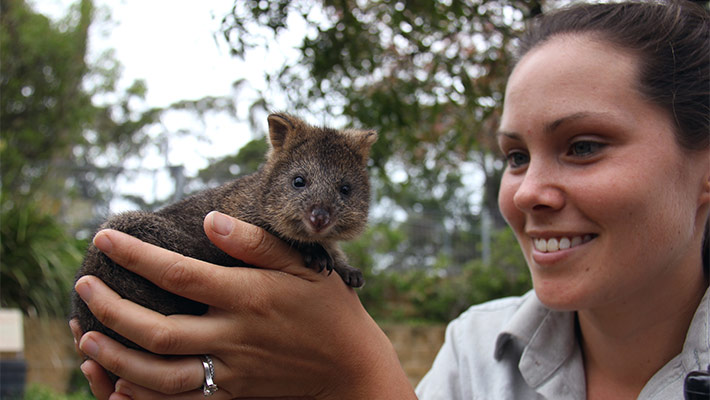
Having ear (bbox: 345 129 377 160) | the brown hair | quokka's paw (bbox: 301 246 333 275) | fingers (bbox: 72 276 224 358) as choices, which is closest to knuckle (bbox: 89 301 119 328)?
fingers (bbox: 72 276 224 358)

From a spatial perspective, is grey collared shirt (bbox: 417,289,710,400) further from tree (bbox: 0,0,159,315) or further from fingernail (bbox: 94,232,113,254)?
tree (bbox: 0,0,159,315)

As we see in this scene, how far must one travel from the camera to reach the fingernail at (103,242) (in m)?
2.46

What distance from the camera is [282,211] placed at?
316cm

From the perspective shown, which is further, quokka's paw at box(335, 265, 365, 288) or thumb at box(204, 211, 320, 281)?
quokka's paw at box(335, 265, 365, 288)

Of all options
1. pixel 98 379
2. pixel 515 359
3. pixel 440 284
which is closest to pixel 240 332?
pixel 98 379

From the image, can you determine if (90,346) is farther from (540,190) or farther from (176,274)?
(540,190)

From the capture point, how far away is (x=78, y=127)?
692 inches

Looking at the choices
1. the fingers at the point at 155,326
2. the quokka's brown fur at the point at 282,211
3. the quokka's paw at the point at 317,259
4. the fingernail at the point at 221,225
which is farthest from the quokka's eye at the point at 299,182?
the fingers at the point at 155,326

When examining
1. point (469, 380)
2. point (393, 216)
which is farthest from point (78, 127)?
point (469, 380)

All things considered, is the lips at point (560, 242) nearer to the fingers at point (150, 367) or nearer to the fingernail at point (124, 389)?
the fingers at point (150, 367)

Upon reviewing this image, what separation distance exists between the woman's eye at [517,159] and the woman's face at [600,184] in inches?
6.1

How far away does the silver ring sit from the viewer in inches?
97.3

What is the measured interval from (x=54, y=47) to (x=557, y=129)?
57.2 feet

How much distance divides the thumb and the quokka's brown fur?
4.8 inches
